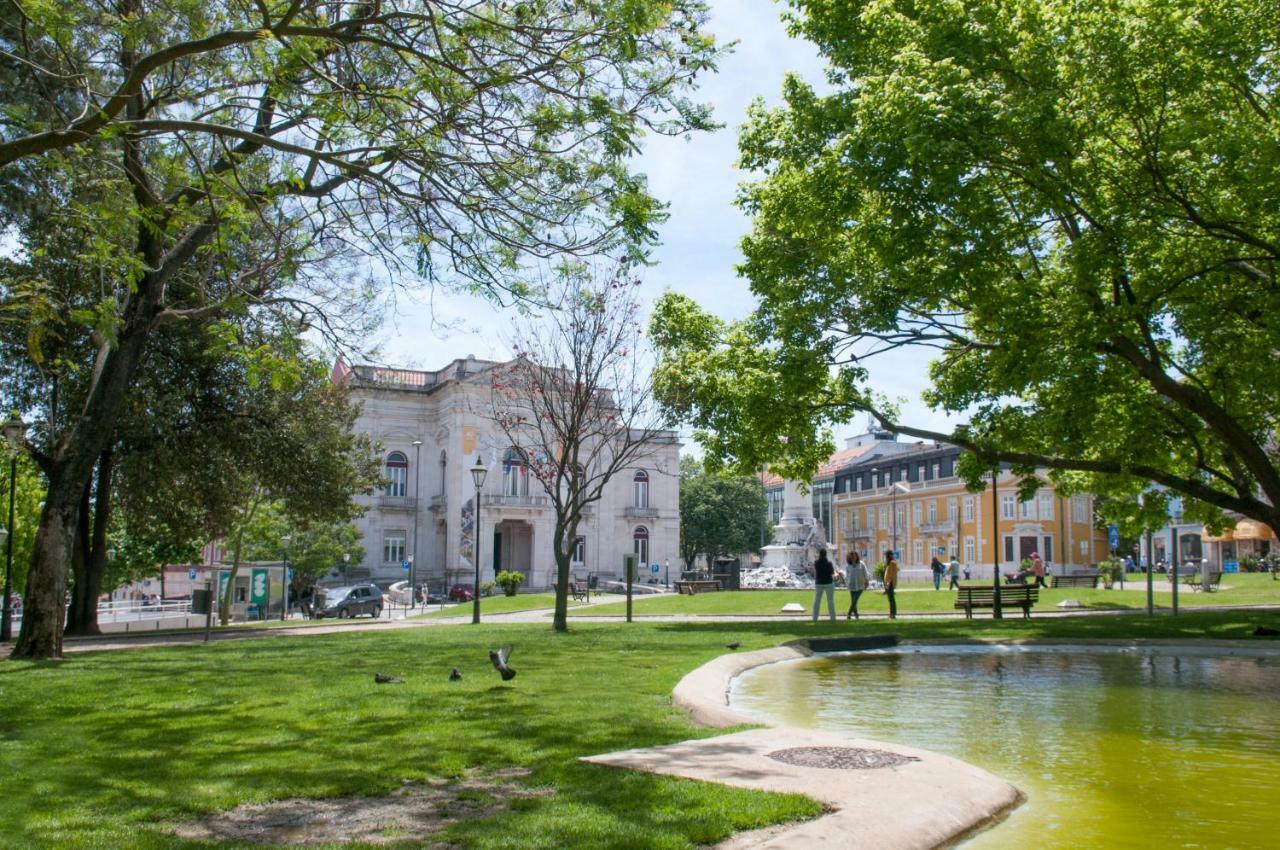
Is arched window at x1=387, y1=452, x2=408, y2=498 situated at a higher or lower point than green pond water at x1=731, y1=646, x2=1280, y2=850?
higher

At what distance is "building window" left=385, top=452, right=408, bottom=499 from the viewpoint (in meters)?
67.1

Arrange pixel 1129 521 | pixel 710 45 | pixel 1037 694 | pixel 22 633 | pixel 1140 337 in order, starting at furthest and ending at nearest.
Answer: pixel 1129 521
pixel 1140 337
pixel 22 633
pixel 1037 694
pixel 710 45

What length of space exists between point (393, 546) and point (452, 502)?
605 centimetres

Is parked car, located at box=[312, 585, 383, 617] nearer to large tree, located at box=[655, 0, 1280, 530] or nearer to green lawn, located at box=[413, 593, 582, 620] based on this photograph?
green lawn, located at box=[413, 593, 582, 620]

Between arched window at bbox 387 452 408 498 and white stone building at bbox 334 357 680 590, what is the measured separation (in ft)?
0.22

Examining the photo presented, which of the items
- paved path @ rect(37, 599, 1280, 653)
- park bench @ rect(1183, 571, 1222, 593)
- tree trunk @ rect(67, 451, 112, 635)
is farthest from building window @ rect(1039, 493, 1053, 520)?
tree trunk @ rect(67, 451, 112, 635)

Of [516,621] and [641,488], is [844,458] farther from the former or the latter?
[516,621]

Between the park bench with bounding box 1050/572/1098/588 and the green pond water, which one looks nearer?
the green pond water

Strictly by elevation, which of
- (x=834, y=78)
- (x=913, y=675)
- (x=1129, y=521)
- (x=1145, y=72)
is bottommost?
(x=913, y=675)

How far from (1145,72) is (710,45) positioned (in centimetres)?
984

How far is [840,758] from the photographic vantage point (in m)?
6.06

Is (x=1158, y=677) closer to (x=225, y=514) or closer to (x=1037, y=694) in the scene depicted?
(x=1037, y=694)

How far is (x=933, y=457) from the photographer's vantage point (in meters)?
83.9

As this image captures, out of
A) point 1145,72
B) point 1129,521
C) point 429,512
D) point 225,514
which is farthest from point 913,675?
point 429,512
